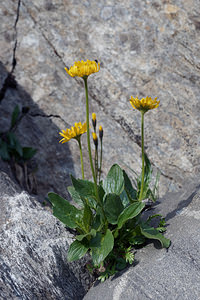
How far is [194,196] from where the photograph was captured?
9.18ft

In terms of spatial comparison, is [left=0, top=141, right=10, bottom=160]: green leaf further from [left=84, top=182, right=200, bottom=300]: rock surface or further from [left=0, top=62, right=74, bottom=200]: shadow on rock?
[left=84, top=182, right=200, bottom=300]: rock surface

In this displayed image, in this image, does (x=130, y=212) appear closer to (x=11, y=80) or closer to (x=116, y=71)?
(x=116, y=71)

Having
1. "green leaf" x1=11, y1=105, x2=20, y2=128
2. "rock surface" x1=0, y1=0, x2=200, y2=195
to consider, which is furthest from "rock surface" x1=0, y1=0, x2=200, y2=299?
"green leaf" x1=11, y1=105, x2=20, y2=128

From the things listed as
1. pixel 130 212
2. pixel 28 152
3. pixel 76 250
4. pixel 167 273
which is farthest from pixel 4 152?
pixel 167 273

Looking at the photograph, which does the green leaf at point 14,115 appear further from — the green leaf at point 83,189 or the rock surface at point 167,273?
the rock surface at point 167,273

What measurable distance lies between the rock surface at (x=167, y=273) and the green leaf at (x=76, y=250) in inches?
10.6

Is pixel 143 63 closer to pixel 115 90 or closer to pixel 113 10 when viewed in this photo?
pixel 115 90

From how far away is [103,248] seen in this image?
2.25 m

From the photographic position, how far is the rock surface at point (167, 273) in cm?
206

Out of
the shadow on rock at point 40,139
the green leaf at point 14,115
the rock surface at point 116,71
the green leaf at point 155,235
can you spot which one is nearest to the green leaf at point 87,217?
the green leaf at point 155,235

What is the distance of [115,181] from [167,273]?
75 centimetres

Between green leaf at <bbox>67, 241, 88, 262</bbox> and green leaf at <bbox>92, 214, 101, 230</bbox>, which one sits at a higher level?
green leaf at <bbox>92, 214, 101, 230</bbox>

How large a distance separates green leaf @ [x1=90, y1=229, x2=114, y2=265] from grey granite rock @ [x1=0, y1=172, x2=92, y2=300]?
0.85ft

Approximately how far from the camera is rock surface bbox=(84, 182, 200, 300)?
2.06 meters
